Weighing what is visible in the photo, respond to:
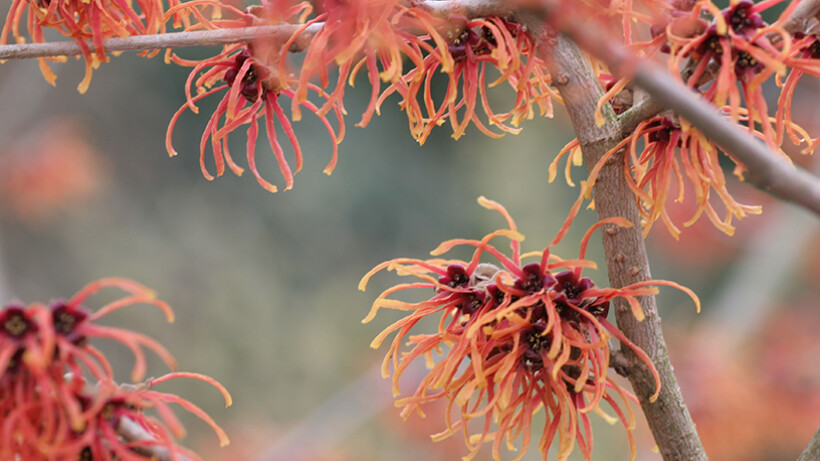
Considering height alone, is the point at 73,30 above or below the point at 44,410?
above

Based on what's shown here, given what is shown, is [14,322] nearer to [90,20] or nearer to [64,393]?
[64,393]

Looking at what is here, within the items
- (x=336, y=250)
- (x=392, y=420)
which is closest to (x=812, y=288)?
(x=392, y=420)

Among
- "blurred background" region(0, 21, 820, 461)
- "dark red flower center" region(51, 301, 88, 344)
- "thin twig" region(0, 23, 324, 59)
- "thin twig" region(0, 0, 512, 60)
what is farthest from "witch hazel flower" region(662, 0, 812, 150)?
"blurred background" region(0, 21, 820, 461)

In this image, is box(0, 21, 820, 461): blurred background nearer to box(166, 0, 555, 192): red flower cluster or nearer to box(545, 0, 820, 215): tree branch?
box(166, 0, 555, 192): red flower cluster

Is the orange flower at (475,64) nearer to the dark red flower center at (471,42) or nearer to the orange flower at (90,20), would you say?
the dark red flower center at (471,42)

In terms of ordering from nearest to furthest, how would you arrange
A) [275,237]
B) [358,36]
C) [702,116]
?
[702,116], [358,36], [275,237]

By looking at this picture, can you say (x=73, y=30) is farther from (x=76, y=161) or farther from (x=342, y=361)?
(x=342, y=361)

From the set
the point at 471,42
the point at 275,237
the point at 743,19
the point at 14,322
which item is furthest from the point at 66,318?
the point at 275,237
